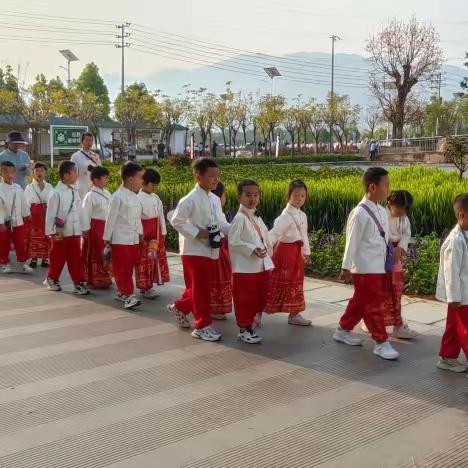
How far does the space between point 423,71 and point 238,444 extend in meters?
44.8

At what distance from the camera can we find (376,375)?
4930mm

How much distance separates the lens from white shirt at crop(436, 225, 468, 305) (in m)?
4.71

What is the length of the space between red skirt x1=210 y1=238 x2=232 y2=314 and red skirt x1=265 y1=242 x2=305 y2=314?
1.43ft

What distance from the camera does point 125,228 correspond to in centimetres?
699

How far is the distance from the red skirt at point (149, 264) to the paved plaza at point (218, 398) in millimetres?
875

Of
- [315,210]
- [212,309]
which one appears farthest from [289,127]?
[212,309]

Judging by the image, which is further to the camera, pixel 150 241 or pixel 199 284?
pixel 150 241

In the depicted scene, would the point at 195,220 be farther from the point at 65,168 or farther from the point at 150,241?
the point at 65,168

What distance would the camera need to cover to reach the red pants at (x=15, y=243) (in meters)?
9.34

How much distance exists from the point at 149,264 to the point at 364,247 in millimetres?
2915

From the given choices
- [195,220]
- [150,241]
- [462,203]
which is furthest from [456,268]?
[150,241]

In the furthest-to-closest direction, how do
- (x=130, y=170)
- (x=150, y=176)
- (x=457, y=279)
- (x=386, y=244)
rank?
1. (x=150, y=176)
2. (x=130, y=170)
3. (x=386, y=244)
4. (x=457, y=279)

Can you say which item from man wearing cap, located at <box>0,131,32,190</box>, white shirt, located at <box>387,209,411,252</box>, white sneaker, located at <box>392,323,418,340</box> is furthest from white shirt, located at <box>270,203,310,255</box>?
man wearing cap, located at <box>0,131,32,190</box>

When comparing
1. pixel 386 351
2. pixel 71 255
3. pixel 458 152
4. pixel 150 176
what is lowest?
pixel 386 351
